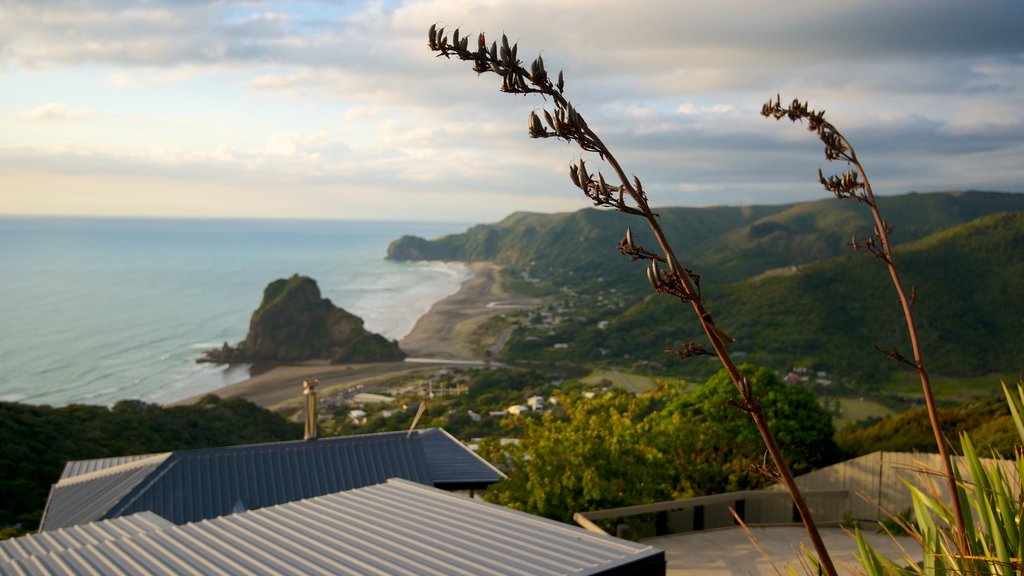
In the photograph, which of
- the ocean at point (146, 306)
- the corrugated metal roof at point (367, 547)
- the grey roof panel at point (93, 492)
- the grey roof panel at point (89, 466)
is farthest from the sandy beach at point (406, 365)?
the corrugated metal roof at point (367, 547)

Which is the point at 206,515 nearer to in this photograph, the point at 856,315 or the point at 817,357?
the point at 817,357

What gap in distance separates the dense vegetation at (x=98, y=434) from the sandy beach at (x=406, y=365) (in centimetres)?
1106

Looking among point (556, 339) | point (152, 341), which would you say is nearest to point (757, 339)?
point (556, 339)

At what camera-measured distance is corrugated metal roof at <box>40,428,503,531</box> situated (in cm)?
1159

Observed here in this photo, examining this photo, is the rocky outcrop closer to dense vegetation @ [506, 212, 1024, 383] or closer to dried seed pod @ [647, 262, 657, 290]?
dense vegetation @ [506, 212, 1024, 383]

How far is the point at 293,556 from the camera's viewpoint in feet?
19.9

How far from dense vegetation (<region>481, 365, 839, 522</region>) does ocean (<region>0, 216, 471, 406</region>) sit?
41230 mm

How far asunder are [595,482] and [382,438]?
4.43 m

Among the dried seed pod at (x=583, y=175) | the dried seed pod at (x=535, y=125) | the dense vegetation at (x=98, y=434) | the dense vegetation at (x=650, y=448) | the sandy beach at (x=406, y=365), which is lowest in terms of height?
the sandy beach at (x=406, y=365)

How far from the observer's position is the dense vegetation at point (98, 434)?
928 inches

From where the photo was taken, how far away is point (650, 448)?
11.2 m

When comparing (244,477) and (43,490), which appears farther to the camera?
(43,490)

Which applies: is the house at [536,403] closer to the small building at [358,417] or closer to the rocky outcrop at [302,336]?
the small building at [358,417]

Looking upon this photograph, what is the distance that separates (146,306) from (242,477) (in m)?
85.2
